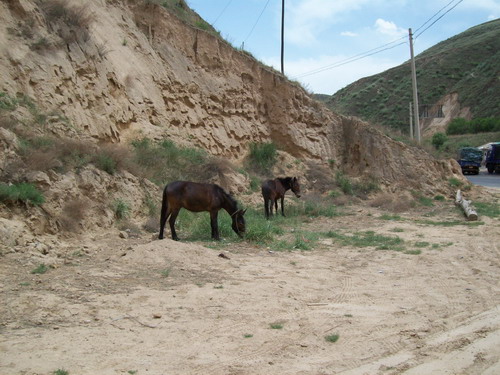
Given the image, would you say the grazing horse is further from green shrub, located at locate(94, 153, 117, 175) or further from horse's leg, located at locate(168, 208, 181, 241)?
green shrub, located at locate(94, 153, 117, 175)

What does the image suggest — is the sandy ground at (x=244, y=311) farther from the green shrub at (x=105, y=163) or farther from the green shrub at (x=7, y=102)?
the green shrub at (x=7, y=102)

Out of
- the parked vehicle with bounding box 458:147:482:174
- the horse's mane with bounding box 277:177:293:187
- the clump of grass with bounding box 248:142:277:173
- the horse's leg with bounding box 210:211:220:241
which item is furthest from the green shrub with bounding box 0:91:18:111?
the parked vehicle with bounding box 458:147:482:174

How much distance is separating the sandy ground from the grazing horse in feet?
4.53

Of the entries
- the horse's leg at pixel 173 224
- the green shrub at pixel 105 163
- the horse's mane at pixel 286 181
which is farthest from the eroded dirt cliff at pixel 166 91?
the horse's leg at pixel 173 224

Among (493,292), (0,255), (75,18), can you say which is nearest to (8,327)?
(0,255)

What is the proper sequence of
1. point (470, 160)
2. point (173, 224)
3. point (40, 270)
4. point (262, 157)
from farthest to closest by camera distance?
point (470, 160), point (262, 157), point (173, 224), point (40, 270)

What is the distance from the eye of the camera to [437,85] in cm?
8256

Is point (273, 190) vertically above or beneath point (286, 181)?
beneath

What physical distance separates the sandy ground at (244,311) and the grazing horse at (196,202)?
1379 mm

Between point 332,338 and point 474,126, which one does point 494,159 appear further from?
point 332,338

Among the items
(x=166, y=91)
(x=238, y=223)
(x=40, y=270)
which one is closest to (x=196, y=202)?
(x=238, y=223)

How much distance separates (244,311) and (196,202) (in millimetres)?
5969

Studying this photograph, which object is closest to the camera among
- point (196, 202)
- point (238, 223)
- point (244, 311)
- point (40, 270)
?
point (244, 311)

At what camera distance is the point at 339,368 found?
5262mm
